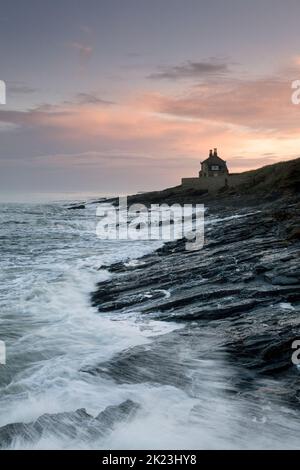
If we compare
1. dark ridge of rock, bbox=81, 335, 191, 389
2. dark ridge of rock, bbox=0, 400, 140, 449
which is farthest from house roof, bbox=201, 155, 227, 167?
dark ridge of rock, bbox=0, 400, 140, 449

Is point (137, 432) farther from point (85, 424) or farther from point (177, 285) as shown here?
point (177, 285)

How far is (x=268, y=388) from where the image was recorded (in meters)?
5.63

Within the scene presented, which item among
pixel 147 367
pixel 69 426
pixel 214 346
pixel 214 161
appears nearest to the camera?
pixel 69 426

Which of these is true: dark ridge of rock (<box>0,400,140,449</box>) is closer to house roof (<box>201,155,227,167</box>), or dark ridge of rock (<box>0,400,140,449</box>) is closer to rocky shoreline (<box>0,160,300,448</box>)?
rocky shoreline (<box>0,160,300,448</box>)

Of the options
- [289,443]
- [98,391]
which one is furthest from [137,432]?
[289,443]

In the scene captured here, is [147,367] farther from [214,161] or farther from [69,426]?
[214,161]

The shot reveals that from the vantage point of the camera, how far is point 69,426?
516 centimetres

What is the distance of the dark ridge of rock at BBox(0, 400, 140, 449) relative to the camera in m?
4.97

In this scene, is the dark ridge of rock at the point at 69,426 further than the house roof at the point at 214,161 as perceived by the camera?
No

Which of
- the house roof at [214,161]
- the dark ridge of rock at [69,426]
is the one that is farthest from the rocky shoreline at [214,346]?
the house roof at [214,161]

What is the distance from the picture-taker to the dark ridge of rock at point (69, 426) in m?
4.97

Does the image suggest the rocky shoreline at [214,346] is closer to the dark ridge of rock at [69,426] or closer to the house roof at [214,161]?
the dark ridge of rock at [69,426]

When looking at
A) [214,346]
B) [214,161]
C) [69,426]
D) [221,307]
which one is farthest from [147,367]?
[214,161]

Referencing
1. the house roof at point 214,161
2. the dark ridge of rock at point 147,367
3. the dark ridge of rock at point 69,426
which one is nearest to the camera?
the dark ridge of rock at point 69,426
